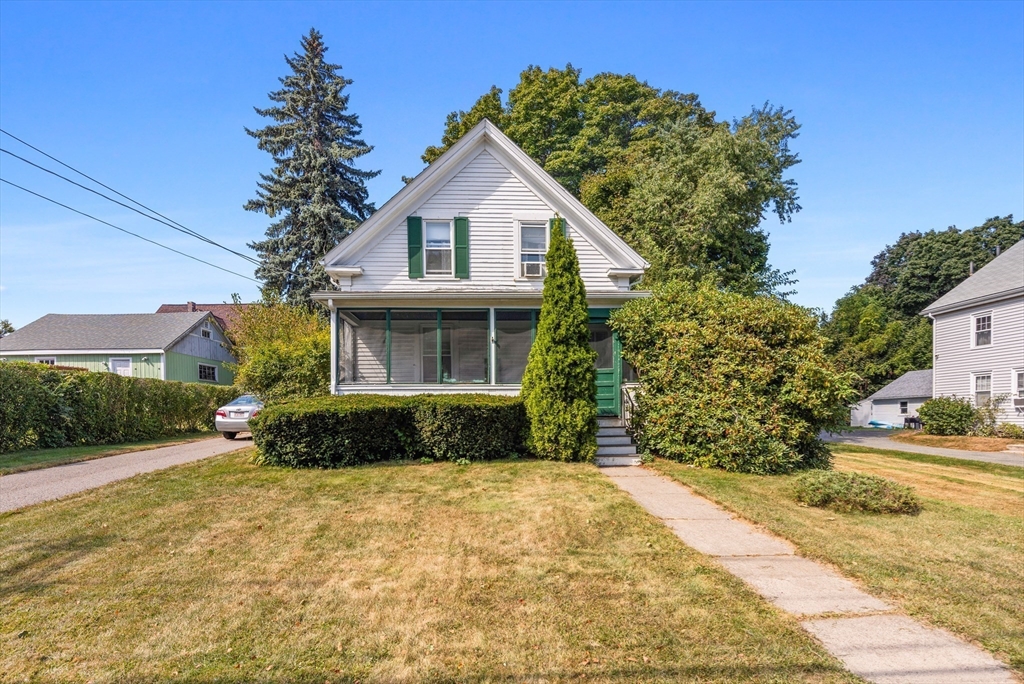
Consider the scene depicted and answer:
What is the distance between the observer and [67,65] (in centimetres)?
1260

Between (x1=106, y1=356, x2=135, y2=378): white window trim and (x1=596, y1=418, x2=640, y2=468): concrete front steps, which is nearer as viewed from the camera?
(x1=596, y1=418, x2=640, y2=468): concrete front steps

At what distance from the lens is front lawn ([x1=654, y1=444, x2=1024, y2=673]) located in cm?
396

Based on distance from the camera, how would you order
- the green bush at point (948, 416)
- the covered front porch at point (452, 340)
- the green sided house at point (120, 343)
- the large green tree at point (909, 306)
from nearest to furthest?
the covered front porch at point (452, 340), the green bush at point (948, 416), the green sided house at point (120, 343), the large green tree at point (909, 306)

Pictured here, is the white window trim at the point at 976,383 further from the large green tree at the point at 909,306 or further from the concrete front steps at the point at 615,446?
the concrete front steps at the point at 615,446

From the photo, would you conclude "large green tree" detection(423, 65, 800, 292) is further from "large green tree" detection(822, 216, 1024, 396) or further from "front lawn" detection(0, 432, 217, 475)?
"large green tree" detection(822, 216, 1024, 396)

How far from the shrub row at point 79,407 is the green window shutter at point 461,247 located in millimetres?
10772

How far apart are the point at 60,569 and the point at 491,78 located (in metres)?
28.9

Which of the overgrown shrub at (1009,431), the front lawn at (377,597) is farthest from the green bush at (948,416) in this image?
the front lawn at (377,597)

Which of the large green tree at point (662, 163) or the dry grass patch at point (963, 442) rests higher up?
the large green tree at point (662, 163)

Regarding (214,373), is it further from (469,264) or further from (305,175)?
(469,264)

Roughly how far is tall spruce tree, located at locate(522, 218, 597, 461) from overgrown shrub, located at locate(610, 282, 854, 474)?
1549mm

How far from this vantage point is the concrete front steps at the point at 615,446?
10.7 metres

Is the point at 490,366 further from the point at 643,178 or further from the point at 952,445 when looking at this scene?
the point at 952,445

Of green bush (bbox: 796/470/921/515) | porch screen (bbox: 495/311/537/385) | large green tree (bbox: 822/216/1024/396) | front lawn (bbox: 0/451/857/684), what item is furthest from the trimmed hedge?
large green tree (bbox: 822/216/1024/396)
